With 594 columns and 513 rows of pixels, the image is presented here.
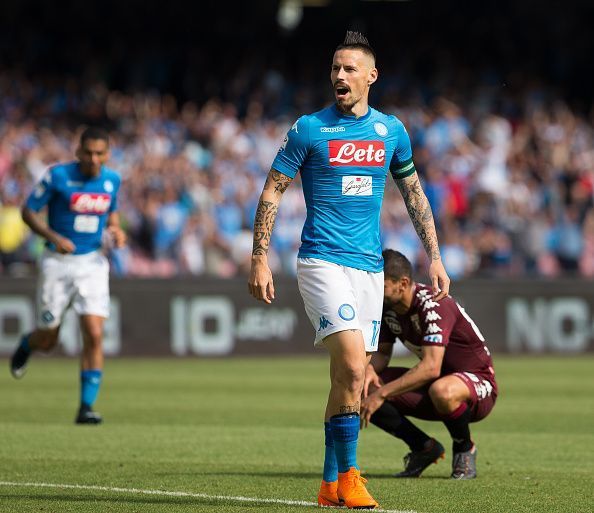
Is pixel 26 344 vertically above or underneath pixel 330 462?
above

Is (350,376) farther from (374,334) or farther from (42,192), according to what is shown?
(42,192)

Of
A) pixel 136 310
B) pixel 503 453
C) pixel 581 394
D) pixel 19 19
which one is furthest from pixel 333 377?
pixel 19 19

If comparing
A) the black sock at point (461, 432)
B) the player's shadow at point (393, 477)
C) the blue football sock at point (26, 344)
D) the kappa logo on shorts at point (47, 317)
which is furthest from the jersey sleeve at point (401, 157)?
the blue football sock at point (26, 344)

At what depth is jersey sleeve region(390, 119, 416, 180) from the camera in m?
7.76

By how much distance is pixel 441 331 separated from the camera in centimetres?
880

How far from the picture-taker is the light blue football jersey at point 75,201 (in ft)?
40.6

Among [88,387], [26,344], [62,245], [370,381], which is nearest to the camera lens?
[370,381]

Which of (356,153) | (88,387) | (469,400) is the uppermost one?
(356,153)

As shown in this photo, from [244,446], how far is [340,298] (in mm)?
3540

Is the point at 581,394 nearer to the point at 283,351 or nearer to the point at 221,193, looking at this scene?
the point at 283,351

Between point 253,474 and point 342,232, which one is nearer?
point 342,232

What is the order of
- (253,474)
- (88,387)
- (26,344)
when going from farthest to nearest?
(26,344) → (88,387) → (253,474)

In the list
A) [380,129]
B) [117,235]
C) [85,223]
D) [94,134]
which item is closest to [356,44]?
[380,129]

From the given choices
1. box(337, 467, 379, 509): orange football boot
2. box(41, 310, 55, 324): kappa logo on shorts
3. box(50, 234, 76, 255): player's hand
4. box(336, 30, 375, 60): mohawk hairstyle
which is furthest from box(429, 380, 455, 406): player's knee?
box(41, 310, 55, 324): kappa logo on shorts
